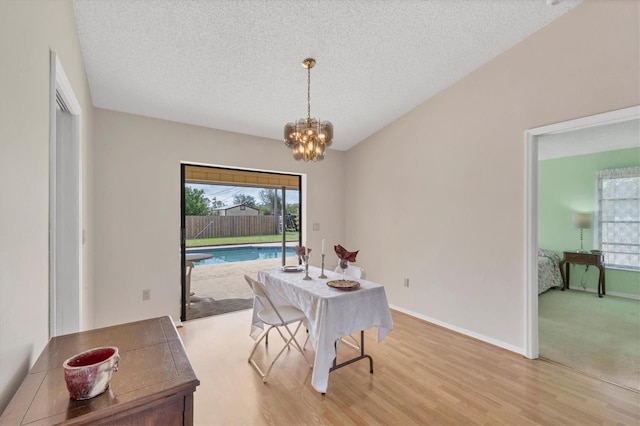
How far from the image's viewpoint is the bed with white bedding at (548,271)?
4680 millimetres

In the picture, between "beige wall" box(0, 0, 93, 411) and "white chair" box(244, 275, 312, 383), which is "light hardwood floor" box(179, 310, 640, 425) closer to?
"white chair" box(244, 275, 312, 383)

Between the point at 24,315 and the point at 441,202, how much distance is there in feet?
11.8

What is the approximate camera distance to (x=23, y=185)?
99cm

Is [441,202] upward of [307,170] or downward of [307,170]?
downward

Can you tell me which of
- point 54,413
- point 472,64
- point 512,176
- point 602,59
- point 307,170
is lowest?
point 54,413

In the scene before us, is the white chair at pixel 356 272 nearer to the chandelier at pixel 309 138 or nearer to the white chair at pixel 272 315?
the white chair at pixel 272 315

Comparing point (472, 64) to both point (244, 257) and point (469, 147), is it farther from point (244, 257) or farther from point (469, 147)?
point (244, 257)

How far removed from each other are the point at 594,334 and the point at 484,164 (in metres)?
2.32

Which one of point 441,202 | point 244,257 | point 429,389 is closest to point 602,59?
point 441,202

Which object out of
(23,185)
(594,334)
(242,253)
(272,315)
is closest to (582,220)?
(594,334)

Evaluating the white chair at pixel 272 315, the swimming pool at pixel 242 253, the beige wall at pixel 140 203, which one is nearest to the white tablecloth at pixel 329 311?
the white chair at pixel 272 315

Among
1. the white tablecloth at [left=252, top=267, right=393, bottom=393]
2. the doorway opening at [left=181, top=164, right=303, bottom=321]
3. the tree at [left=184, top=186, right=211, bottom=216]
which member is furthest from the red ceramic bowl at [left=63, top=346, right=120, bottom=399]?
the tree at [left=184, top=186, right=211, bottom=216]

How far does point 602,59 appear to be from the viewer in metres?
2.32

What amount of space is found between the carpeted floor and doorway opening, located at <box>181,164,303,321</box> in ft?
11.6
